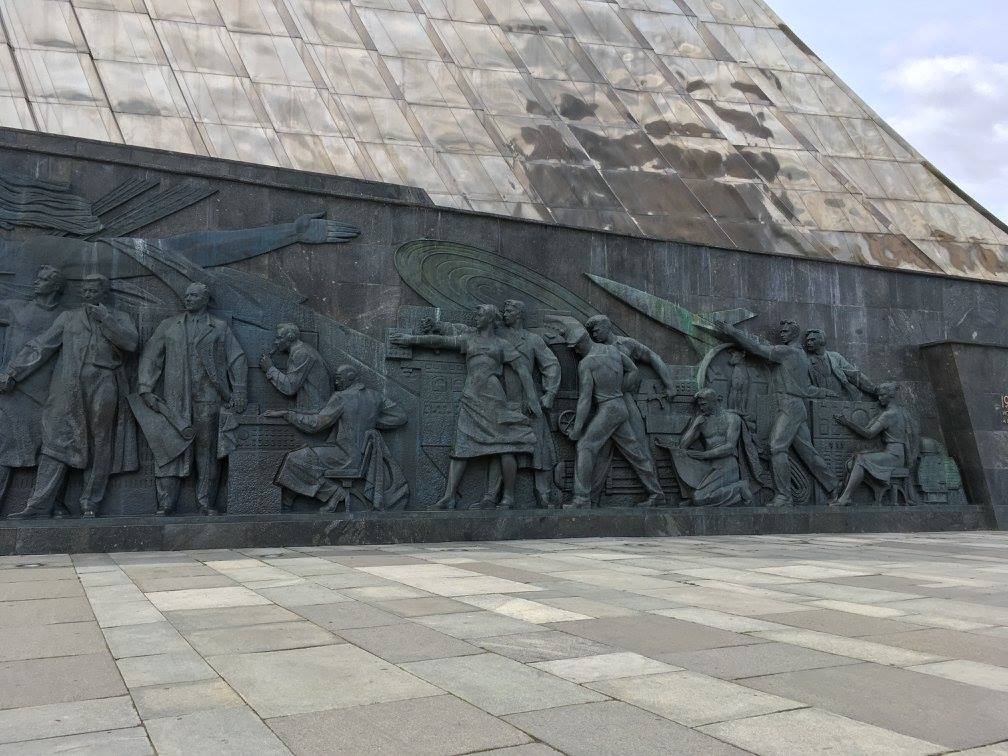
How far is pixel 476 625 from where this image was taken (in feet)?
15.7

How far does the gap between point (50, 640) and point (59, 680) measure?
0.89m

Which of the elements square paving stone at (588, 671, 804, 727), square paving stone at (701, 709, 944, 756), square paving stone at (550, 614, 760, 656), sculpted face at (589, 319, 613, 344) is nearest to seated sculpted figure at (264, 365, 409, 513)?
sculpted face at (589, 319, 613, 344)

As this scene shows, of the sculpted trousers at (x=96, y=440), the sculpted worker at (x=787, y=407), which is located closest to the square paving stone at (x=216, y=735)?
the sculpted trousers at (x=96, y=440)

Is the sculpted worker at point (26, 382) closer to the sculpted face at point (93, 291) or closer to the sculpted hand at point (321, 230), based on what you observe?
the sculpted face at point (93, 291)

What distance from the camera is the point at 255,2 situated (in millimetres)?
15641

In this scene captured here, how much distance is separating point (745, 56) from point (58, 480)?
14.6 metres

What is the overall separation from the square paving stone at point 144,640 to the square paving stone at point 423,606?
1.25 metres

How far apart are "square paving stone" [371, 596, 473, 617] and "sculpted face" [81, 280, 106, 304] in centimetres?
619

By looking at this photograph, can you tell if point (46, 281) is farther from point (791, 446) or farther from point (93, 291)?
point (791, 446)

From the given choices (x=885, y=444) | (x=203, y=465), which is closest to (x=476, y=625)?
(x=203, y=465)

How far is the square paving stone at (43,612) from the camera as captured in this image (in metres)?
4.94

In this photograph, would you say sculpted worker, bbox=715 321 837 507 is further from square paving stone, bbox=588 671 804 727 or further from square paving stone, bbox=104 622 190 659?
square paving stone, bbox=104 622 190 659


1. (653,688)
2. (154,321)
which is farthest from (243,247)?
(653,688)

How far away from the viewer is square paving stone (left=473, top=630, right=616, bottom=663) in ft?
13.3
